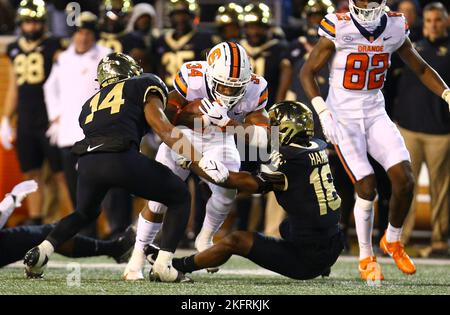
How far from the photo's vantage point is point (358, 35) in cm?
642

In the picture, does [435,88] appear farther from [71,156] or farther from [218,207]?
[71,156]

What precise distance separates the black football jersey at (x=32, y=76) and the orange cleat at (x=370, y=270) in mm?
3942

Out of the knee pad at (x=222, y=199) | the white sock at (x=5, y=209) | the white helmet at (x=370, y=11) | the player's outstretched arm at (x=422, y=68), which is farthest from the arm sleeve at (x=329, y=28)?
the white sock at (x=5, y=209)

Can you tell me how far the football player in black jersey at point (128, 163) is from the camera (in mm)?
5488

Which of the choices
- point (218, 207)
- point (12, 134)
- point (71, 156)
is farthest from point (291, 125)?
point (12, 134)

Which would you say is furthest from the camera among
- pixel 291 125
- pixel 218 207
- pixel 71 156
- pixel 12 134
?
pixel 12 134

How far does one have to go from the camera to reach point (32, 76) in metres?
9.25

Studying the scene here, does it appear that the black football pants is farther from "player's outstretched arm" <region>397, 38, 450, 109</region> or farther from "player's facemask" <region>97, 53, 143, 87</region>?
"player's outstretched arm" <region>397, 38, 450, 109</region>

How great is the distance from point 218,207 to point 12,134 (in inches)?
145

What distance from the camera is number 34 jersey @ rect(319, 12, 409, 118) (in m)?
6.42

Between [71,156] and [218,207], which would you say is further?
[71,156]

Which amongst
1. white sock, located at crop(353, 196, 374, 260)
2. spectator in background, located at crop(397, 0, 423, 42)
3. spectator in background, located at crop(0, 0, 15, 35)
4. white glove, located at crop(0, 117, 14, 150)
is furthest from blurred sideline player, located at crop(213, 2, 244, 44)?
white sock, located at crop(353, 196, 374, 260)

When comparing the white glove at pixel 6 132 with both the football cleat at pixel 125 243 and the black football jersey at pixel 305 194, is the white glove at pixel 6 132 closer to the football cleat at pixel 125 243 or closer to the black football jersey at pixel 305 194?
the football cleat at pixel 125 243

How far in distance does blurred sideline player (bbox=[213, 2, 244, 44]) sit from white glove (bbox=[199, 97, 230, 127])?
3.05m
